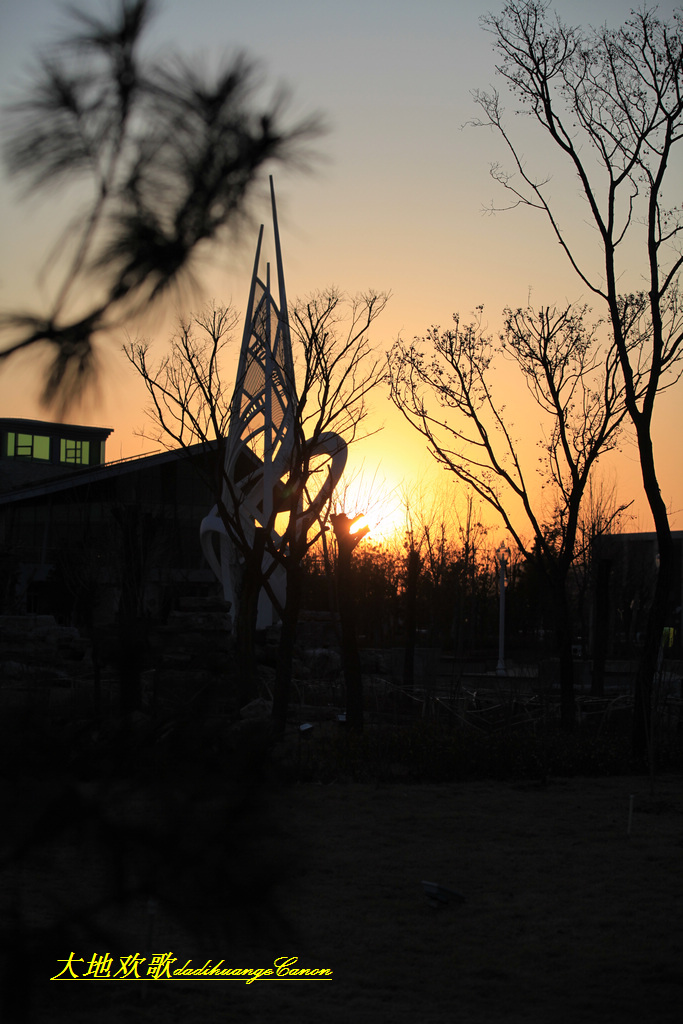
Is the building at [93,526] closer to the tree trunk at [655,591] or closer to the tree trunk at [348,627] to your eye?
the tree trunk at [348,627]

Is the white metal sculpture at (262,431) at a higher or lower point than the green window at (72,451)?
higher

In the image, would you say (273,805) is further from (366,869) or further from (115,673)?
(366,869)

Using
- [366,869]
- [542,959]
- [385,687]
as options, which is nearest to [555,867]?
[366,869]

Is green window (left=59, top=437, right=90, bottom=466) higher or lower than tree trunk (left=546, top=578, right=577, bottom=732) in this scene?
higher

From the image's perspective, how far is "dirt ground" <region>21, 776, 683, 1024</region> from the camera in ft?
13.1

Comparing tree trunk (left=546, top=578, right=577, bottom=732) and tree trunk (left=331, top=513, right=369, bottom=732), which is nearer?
tree trunk (left=331, top=513, right=369, bottom=732)

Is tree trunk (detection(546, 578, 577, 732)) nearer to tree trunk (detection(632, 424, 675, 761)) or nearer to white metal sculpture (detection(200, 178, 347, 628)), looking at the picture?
tree trunk (detection(632, 424, 675, 761))

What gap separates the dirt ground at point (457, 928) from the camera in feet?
13.1
